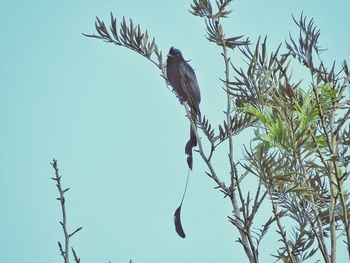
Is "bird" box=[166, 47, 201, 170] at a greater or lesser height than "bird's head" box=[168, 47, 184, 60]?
lesser

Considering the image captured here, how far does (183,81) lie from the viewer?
5.58ft

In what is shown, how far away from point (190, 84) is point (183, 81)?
0.04 m

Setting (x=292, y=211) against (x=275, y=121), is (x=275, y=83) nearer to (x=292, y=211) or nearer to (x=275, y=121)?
(x=275, y=121)

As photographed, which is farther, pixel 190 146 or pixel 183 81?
pixel 183 81

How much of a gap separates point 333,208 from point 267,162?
0.19 m

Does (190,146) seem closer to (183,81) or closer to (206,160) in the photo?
(206,160)

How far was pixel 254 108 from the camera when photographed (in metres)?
1.14

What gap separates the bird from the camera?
5.54ft

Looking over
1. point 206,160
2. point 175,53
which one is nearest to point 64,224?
point 206,160

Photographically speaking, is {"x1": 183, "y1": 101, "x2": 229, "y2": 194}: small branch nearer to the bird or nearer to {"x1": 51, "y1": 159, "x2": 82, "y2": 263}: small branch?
the bird

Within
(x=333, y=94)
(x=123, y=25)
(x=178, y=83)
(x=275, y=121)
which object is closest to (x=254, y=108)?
(x=275, y=121)

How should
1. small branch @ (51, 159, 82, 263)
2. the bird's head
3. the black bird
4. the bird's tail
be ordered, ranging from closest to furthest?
small branch @ (51, 159, 82, 263) → the bird's tail → the black bird → the bird's head

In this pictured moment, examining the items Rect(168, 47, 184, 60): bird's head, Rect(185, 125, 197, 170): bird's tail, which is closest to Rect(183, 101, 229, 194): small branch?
Rect(185, 125, 197, 170): bird's tail

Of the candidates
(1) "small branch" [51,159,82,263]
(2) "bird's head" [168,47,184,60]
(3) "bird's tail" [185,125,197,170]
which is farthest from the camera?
(2) "bird's head" [168,47,184,60]
